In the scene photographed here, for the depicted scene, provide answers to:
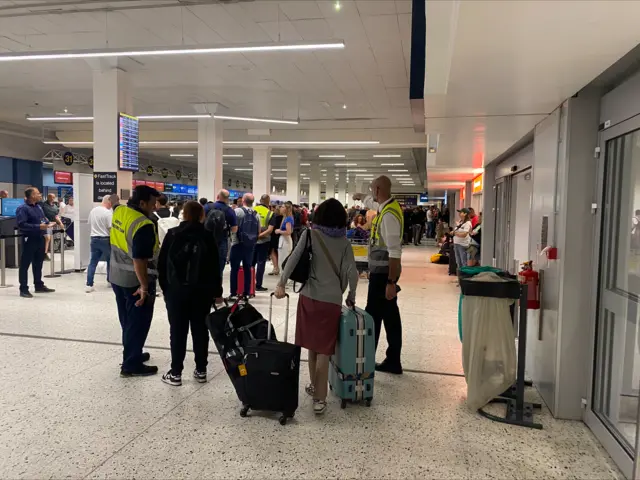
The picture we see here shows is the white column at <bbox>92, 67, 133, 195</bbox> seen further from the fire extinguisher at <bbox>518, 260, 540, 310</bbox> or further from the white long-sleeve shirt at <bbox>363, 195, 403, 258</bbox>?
the fire extinguisher at <bbox>518, 260, 540, 310</bbox>

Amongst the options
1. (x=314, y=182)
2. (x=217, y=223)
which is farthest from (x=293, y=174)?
(x=217, y=223)

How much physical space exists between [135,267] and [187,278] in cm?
43

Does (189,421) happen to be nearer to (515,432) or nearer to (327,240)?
(327,240)

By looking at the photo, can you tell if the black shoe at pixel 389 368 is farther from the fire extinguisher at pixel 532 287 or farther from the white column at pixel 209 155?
the white column at pixel 209 155

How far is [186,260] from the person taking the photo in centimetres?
334

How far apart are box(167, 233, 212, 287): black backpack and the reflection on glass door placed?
8.62ft

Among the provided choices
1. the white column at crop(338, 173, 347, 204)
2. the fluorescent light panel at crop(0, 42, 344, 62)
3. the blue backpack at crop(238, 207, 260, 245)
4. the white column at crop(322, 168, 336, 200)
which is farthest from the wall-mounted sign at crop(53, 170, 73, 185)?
the white column at crop(338, 173, 347, 204)

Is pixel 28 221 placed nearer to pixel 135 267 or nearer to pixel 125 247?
pixel 125 247

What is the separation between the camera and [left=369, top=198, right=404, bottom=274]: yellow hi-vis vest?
362 cm

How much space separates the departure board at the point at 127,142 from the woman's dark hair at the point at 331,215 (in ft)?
21.4

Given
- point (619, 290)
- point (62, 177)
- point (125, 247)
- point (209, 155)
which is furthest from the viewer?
point (62, 177)

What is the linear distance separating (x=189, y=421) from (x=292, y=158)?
56.7 feet

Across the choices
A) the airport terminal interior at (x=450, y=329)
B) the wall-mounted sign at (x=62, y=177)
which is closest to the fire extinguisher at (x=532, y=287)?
the airport terminal interior at (x=450, y=329)

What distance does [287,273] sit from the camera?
299 centimetres
